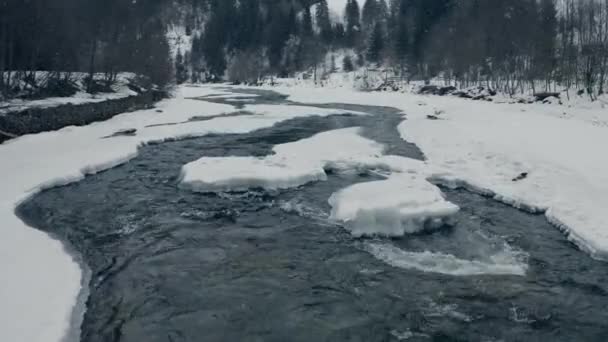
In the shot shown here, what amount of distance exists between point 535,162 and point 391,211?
7290 mm

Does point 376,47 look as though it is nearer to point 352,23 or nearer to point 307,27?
point 352,23

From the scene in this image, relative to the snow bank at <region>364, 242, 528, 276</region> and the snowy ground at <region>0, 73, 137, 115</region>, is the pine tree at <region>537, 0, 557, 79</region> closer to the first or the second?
the snowy ground at <region>0, 73, 137, 115</region>

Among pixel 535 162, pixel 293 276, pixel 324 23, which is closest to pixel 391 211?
pixel 293 276

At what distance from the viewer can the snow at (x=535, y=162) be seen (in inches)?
407

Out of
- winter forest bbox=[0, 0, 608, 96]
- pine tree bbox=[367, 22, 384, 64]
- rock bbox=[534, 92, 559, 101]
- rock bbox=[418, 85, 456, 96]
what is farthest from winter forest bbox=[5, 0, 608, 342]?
pine tree bbox=[367, 22, 384, 64]

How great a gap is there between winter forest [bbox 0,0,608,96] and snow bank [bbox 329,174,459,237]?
Result: 24.4 m

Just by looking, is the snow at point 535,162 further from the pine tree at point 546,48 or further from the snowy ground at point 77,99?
the snowy ground at point 77,99

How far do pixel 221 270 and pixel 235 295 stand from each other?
989 millimetres

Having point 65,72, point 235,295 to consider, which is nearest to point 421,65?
point 65,72

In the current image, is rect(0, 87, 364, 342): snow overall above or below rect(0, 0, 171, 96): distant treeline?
below

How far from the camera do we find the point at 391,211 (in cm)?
991

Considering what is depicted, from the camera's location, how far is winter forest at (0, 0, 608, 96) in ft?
103

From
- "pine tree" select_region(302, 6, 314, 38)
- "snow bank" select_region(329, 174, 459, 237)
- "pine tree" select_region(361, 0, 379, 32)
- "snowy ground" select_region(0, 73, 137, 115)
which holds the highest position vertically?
"pine tree" select_region(361, 0, 379, 32)

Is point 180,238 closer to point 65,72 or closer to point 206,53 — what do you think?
point 65,72
